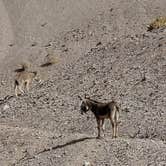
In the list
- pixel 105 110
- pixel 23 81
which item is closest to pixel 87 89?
pixel 23 81

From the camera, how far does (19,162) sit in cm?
2408

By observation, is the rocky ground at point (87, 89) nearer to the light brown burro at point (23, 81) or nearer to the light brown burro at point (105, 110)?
the light brown burro at point (105, 110)

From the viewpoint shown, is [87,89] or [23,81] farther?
[23,81]

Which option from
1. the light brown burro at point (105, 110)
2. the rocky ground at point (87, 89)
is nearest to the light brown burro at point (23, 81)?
the rocky ground at point (87, 89)

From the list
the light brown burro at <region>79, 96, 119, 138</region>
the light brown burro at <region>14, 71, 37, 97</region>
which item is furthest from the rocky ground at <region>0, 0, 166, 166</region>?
the light brown burro at <region>14, 71, 37, 97</region>

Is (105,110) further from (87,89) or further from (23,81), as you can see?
(23,81)

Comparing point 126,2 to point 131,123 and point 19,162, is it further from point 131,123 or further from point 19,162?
point 19,162

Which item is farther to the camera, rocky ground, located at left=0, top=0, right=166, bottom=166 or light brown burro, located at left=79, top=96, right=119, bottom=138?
light brown burro, located at left=79, top=96, right=119, bottom=138

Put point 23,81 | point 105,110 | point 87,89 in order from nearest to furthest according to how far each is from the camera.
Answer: point 105,110
point 87,89
point 23,81

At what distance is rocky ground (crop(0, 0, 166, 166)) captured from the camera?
22922 millimetres

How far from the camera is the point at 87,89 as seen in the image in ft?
106

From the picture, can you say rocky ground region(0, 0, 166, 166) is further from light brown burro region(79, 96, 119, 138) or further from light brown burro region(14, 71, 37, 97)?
light brown burro region(14, 71, 37, 97)

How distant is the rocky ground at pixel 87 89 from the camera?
2292 cm

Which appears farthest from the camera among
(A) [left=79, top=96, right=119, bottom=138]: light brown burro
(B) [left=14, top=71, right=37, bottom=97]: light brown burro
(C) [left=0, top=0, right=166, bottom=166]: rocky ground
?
(B) [left=14, top=71, right=37, bottom=97]: light brown burro
